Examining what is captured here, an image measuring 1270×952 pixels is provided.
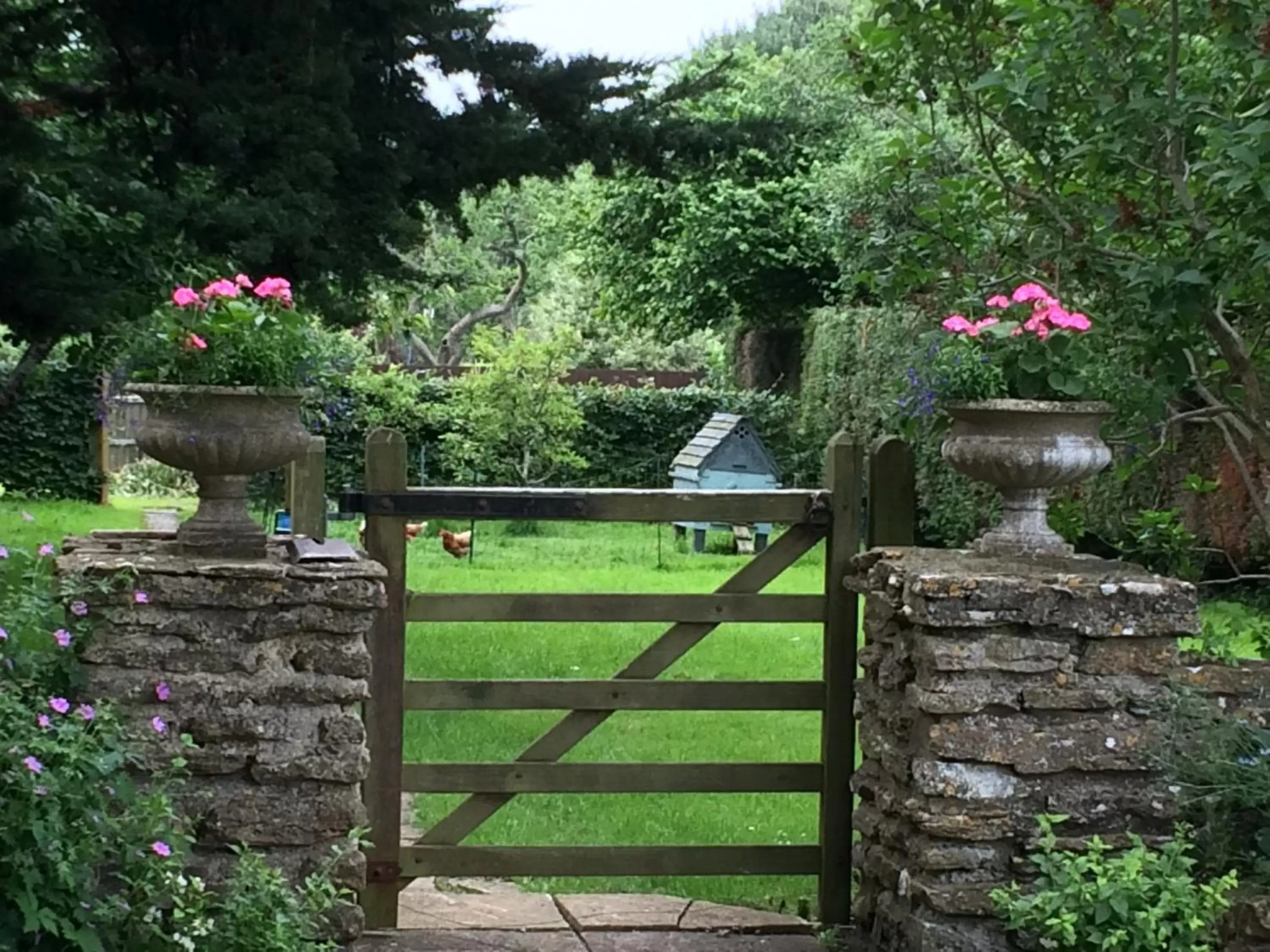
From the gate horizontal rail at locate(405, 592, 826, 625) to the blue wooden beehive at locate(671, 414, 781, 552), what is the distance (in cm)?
1015

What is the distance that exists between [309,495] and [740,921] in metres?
1.88

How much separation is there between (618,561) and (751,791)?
8.66m

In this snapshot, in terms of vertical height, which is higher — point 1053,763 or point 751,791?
point 1053,763

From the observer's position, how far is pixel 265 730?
329 cm

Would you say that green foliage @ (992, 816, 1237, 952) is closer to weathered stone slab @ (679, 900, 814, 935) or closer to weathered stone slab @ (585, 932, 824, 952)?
weathered stone slab @ (585, 932, 824, 952)

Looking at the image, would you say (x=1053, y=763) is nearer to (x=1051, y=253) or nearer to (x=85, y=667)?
(x=1051, y=253)


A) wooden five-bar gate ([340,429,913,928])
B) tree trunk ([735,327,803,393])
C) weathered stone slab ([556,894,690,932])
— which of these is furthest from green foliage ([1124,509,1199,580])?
tree trunk ([735,327,803,393])

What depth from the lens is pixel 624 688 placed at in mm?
4141

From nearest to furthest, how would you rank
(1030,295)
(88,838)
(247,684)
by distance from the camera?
1. (88,838)
2. (247,684)
3. (1030,295)

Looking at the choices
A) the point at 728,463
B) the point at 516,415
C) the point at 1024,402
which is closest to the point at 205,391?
the point at 1024,402

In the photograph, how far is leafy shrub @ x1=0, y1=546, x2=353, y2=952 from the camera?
8.87 ft

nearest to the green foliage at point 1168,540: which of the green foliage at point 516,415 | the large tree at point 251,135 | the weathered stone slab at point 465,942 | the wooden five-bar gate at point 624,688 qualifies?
the wooden five-bar gate at point 624,688

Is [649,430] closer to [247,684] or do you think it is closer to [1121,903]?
[247,684]

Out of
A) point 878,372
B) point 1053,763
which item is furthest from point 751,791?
point 878,372
